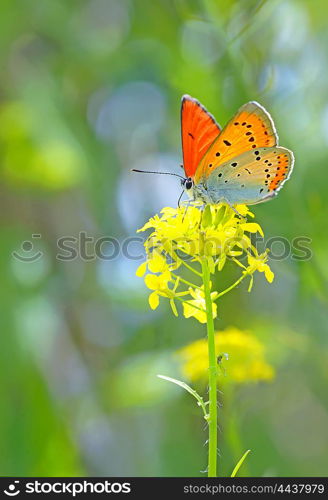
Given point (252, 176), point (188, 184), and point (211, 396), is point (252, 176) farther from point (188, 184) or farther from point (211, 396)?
point (211, 396)

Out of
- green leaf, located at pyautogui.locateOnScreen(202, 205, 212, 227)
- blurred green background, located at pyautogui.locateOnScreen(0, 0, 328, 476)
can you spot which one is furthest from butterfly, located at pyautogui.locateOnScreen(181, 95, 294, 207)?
blurred green background, located at pyautogui.locateOnScreen(0, 0, 328, 476)

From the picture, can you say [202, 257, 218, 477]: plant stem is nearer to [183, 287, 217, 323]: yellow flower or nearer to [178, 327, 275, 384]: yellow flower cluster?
[183, 287, 217, 323]: yellow flower

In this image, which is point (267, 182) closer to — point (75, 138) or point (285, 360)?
point (285, 360)

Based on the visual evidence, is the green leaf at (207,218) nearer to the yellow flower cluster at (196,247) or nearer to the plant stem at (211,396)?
the yellow flower cluster at (196,247)

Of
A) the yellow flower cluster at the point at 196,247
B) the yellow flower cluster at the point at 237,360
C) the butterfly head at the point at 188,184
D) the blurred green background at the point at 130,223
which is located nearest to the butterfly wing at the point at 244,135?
the butterfly head at the point at 188,184

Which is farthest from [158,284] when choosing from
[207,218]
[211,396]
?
[211,396]
